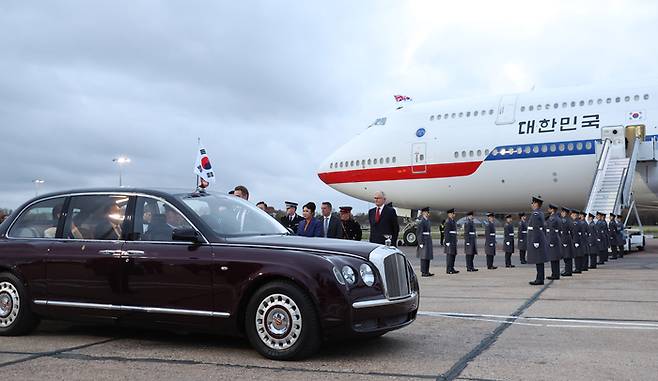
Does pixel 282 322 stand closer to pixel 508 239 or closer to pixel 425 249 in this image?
pixel 425 249

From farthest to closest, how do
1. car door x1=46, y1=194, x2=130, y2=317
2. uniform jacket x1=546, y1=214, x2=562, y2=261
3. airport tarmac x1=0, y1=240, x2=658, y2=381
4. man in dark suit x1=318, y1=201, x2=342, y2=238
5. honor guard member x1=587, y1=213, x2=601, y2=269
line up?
honor guard member x1=587, y1=213, x2=601, y2=269, uniform jacket x1=546, y1=214, x2=562, y2=261, man in dark suit x1=318, y1=201, x2=342, y2=238, car door x1=46, y1=194, x2=130, y2=317, airport tarmac x1=0, y1=240, x2=658, y2=381

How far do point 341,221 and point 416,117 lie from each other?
1512cm

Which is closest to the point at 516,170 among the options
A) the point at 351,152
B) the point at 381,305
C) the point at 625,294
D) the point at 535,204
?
the point at 351,152

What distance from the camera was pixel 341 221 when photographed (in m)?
11.1

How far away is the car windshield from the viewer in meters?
6.29

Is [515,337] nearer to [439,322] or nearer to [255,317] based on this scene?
[439,322]

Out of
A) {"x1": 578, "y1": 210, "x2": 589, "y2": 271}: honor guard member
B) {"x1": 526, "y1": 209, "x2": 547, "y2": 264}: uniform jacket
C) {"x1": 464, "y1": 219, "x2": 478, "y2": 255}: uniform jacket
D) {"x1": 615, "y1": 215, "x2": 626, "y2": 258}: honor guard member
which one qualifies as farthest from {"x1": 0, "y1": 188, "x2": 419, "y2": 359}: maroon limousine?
{"x1": 615, "y1": 215, "x2": 626, "y2": 258}: honor guard member

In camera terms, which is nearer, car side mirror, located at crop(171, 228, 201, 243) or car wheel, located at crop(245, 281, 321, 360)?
car wheel, located at crop(245, 281, 321, 360)

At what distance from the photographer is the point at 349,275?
5.53 metres

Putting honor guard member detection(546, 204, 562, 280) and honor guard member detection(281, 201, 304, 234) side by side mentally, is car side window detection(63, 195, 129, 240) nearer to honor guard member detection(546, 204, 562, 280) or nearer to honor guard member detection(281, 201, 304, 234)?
honor guard member detection(281, 201, 304, 234)

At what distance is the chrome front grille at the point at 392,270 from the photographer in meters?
5.71

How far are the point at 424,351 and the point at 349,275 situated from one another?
39.4 inches

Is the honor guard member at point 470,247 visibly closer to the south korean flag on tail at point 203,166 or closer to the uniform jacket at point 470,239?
the uniform jacket at point 470,239

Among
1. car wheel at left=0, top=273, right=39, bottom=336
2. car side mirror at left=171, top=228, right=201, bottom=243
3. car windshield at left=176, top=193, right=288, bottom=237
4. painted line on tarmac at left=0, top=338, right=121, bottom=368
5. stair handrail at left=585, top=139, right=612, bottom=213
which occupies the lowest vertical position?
painted line on tarmac at left=0, top=338, right=121, bottom=368
